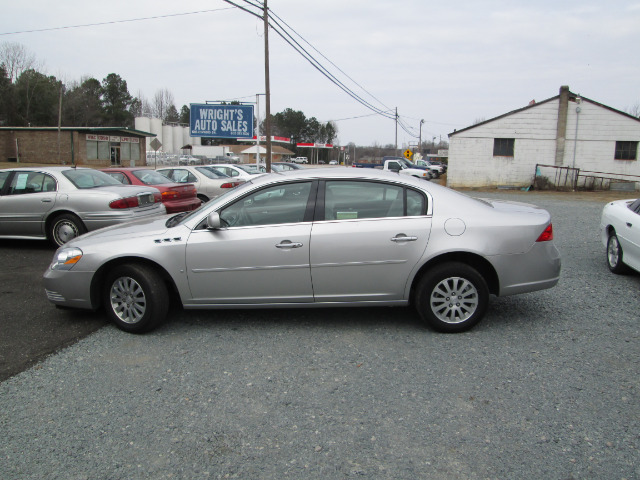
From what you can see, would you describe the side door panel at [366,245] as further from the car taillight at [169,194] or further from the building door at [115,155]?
the building door at [115,155]

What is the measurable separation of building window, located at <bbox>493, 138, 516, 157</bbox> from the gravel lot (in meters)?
28.0

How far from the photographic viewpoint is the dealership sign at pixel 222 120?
2531cm

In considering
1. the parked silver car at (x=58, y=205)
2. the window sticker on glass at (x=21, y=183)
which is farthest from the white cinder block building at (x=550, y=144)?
the window sticker on glass at (x=21, y=183)

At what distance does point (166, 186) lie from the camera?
11867 mm

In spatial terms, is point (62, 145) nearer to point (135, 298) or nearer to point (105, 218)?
point (105, 218)

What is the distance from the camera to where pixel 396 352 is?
14.4 feet

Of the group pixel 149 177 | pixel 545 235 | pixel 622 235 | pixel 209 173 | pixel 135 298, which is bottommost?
pixel 135 298

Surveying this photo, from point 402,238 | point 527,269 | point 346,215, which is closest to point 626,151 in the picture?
point 527,269

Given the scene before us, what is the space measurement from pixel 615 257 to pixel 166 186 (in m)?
9.08

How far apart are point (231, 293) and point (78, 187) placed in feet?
18.7

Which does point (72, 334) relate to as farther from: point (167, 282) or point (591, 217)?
point (591, 217)

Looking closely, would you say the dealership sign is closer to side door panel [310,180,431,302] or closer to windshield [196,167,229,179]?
windshield [196,167,229,179]

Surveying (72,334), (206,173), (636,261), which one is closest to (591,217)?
(636,261)

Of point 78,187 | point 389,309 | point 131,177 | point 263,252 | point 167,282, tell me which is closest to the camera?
point 263,252
